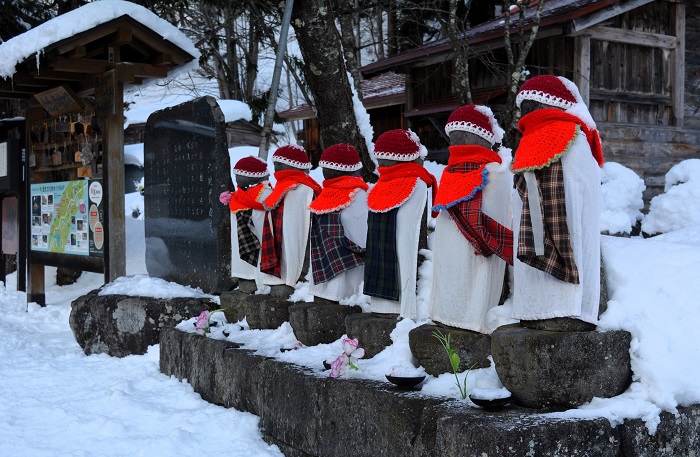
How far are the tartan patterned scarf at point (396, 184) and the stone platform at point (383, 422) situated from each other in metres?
1.08

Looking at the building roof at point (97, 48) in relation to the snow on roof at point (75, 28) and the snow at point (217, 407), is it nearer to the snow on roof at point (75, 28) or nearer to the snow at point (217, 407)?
the snow on roof at point (75, 28)

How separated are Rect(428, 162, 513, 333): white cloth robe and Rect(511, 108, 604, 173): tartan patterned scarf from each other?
44cm

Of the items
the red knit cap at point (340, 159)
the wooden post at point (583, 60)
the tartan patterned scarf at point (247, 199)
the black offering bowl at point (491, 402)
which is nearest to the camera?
the black offering bowl at point (491, 402)

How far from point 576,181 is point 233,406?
3030mm

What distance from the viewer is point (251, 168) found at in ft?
21.1

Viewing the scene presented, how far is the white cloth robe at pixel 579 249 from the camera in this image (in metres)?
3.40

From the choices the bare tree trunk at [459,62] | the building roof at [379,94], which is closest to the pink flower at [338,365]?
the bare tree trunk at [459,62]

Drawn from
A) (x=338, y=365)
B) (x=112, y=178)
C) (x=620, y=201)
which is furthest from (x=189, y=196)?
(x=620, y=201)

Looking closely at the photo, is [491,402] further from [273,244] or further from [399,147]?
[273,244]

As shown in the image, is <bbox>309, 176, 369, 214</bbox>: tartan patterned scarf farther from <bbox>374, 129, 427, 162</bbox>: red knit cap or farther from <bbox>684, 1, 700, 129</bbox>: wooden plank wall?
<bbox>684, 1, 700, 129</bbox>: wooden plank wall

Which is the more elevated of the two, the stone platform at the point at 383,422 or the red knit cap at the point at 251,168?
the red knit cap at the point at 251,168

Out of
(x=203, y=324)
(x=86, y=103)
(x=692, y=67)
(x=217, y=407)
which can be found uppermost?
(x=692, y=67)

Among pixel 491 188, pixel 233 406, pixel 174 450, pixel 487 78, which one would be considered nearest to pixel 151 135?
pixel 233 406

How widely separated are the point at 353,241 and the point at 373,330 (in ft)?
2.76
